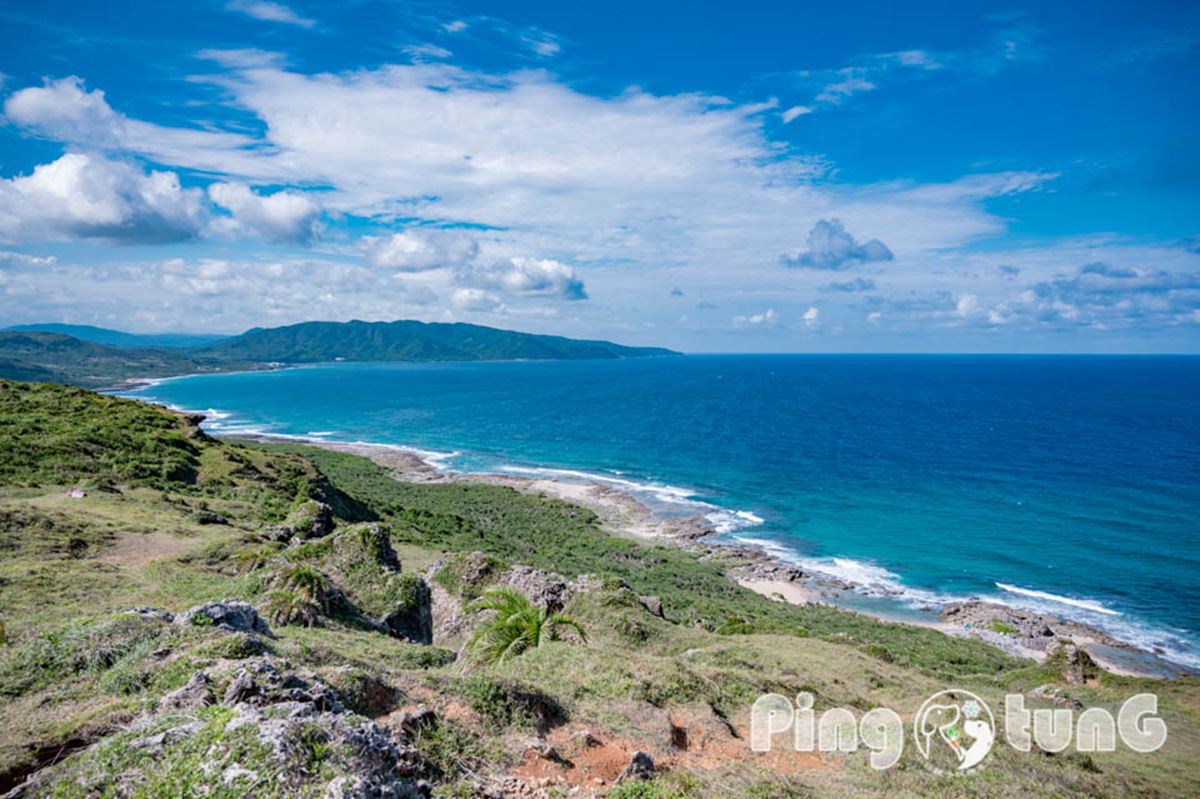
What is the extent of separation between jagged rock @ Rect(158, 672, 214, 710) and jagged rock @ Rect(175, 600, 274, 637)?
3.14 m

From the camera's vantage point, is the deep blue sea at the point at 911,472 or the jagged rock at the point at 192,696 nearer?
the jagged rock at the point at 192,696

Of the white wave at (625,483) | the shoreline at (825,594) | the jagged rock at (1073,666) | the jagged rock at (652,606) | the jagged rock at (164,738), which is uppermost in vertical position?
the jagged rock at (164,738)

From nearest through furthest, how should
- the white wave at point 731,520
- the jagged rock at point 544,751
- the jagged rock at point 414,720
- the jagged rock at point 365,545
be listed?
the jagged rock at point 414,720
the jagged rock at point 544,751
the jagged rock at point 365,545
the white wave at point 731,520

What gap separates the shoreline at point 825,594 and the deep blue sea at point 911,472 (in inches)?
78.7

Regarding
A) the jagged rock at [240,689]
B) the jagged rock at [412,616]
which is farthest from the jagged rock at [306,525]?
the jagged rock at [240,689]

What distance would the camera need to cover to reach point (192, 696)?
8.51 m

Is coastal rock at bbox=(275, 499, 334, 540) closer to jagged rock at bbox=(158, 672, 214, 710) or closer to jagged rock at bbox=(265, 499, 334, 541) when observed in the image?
jagged rock at bbox=(265, 499, 334, 541)

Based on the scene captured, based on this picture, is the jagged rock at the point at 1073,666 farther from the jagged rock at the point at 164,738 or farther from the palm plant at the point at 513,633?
the jagged rock at the point at 164,738

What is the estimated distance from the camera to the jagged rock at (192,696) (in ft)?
27.3

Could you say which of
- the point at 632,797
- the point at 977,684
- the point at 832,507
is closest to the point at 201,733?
the point at 632,797

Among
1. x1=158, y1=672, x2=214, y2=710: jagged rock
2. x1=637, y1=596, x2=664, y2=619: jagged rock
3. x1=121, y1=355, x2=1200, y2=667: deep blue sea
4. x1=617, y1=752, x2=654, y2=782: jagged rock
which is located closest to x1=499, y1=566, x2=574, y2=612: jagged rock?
x1=637, y1=596, x2=664, y2=619: jagged rock

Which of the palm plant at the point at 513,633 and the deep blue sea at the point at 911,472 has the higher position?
the palm plant at the point at 513,633

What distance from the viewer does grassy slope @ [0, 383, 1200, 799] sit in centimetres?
980

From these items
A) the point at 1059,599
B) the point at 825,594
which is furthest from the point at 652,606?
the point at 1059,599
